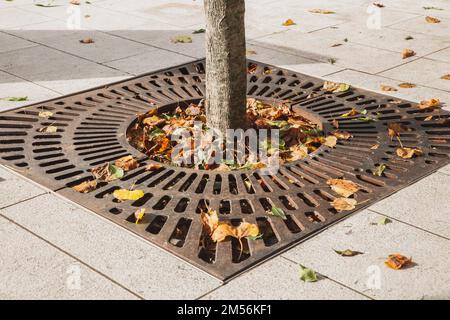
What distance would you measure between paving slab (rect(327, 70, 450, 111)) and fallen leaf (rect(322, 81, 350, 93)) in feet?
0.42

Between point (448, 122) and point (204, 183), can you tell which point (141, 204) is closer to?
point (204, 183)

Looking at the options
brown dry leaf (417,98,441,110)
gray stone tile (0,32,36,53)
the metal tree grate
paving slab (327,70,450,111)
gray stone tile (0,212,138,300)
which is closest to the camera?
gray stone tile (0,212,138,300)

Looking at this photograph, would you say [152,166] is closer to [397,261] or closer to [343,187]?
[343,187]

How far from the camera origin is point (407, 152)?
3930 mm

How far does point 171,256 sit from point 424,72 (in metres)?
3.06

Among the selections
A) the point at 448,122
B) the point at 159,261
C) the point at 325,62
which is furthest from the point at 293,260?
the point at 325,62

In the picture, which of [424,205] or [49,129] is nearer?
[424,205]

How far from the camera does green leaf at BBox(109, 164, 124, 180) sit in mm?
3676

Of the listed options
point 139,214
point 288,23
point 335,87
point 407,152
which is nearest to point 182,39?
point 288,23

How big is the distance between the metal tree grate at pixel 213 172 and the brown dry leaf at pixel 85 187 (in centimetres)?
3

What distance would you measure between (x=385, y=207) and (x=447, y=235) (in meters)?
0.34

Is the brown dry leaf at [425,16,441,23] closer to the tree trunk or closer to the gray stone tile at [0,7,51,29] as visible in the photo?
the tree trunk

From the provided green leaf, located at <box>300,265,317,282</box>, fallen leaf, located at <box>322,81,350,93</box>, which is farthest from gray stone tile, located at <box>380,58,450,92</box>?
green leaf, located at <box>300,265,317,282</box>

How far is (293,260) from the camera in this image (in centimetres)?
296
